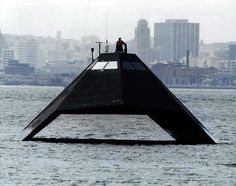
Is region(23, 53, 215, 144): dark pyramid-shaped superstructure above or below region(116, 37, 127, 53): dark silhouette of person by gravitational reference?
below

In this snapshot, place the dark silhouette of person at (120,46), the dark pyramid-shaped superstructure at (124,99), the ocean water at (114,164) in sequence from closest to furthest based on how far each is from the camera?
the ocean water at (114,164)
the dark pyramid-shaped superstructure at (124,99)
the dark silhouette of person at (120,46)

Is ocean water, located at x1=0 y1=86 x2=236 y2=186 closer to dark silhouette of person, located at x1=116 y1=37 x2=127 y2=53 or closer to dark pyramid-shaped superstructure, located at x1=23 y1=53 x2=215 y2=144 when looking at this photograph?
dark pyramid-shaped superstructure, located at x1=23 y1=53 x2=215 y2=144

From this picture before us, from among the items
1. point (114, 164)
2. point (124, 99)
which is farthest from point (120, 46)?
point (114, 164)

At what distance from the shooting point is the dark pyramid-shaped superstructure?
68.8 metres

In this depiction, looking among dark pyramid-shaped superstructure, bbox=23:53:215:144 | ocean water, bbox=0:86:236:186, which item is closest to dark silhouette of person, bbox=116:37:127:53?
dark pyramid-shaped superstructure, bbox=23:53:215:144

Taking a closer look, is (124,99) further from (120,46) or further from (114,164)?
(120,46)

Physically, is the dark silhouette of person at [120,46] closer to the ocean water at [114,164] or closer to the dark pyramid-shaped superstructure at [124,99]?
the dark pyramid-shaped superstructure at [124,99]

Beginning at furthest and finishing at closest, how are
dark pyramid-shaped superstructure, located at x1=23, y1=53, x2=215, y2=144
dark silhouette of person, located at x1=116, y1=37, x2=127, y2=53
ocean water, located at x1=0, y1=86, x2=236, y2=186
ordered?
dark silhouette of person, located at x1=116, y1=37, x2=127, y2=53 < dark pyramid-shaped superstructure, located at x1=23, y1=53, x2=215, y2=144 < ocean water, located at x1=0, y1=86, x2=236, y2=186

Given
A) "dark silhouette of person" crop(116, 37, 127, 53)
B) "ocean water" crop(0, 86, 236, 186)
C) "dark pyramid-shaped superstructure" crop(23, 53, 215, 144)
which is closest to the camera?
"ocean water" crop(0, 86, 236, 186)

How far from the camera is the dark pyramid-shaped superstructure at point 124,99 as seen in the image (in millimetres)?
68750

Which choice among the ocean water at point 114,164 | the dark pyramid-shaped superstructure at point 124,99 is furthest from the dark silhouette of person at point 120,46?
the ocean water at point 114,164

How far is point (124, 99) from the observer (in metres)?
68.4

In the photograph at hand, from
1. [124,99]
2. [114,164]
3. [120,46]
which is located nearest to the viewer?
[114,164]

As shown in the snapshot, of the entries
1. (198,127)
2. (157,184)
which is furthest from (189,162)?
(157,184)
